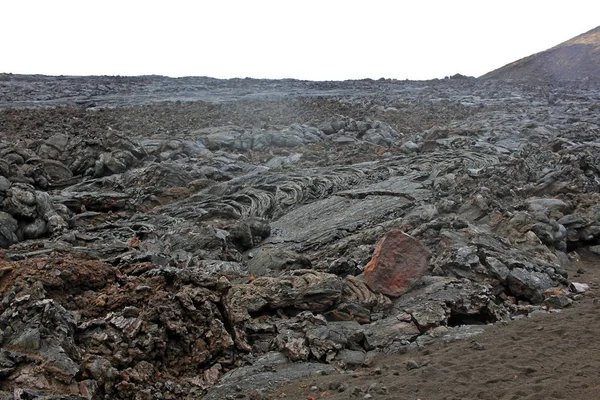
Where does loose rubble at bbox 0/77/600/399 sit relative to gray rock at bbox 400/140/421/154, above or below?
below

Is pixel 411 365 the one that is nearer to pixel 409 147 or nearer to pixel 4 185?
pixel 4 185

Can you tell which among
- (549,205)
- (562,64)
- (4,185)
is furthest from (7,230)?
(562,64)

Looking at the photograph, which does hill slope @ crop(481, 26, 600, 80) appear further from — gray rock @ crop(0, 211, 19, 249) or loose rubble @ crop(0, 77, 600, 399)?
gray rock @ crop(0, 211, 19, 249)

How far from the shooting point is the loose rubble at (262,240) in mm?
6297

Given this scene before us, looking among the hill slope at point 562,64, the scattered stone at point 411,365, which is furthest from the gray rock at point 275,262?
the hill slope at point 562,64

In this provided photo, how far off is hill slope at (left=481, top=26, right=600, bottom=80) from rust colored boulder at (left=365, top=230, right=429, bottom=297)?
139 ft

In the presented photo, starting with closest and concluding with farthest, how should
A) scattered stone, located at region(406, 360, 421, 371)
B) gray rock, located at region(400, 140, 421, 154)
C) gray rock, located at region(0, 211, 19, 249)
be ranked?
scattered stone, located at region(406, 360, 421, 371) < gray rock, located at region(0, 211, 19, 249) < gray rock, located at region(400, 140, 421, 154)

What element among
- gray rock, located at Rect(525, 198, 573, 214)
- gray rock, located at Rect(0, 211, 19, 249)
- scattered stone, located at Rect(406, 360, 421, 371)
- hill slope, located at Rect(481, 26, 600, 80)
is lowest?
scattered stone, located at Rect(406, 360, 421, 371)

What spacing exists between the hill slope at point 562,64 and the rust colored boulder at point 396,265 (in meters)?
42.3

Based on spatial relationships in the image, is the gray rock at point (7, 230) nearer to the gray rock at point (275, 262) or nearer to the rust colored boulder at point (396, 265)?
the gray rock at point (275, 262)

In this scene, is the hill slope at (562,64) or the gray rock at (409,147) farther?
the hill slope at (562,64)

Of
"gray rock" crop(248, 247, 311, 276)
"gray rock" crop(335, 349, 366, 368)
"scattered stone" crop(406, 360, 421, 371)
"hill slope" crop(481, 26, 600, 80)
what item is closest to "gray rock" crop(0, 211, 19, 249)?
"gray rock" crop(248, 247, 311, 276)

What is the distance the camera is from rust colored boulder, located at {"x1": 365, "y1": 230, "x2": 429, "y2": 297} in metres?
8.30

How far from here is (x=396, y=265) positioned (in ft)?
28.0
